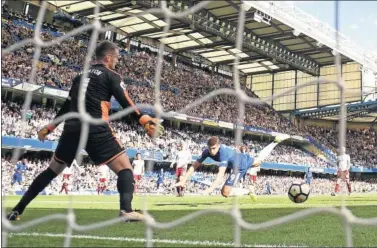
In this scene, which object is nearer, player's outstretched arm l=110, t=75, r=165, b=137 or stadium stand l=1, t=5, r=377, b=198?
player's outstretched arm l=110, t=75, r=165, b=137

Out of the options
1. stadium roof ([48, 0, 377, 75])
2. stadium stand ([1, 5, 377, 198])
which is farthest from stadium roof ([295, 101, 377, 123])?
stadium roof ([48, 0, 377, 75])

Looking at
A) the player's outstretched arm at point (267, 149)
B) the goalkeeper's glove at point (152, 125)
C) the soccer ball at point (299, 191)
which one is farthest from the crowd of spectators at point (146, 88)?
the goalkeeper's glove at point (152, 125)

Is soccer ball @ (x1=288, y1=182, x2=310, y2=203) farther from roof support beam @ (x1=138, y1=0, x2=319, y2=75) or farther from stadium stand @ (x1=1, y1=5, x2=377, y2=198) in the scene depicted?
roof support beam @ (x1=138, y1=0, x2=319, y2=75)

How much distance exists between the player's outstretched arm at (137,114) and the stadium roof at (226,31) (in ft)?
56.4

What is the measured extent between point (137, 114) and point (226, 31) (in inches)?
934

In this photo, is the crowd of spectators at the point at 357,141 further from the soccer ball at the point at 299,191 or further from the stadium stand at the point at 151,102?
the soccer ball at the point at 299,191

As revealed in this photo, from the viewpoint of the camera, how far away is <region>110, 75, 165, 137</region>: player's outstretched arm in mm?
3478

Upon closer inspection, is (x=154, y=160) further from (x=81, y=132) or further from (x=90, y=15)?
(x=81, y=132)

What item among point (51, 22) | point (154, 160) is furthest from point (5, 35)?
point (154, 160)

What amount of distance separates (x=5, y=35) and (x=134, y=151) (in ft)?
23.8

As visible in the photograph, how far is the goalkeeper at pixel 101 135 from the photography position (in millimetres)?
3676

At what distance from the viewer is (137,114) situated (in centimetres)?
359

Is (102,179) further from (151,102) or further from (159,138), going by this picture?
(151,102)

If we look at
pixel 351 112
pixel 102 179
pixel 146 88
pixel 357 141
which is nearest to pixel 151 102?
pixel 146 88
